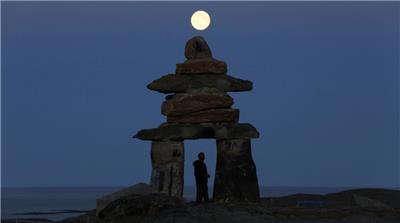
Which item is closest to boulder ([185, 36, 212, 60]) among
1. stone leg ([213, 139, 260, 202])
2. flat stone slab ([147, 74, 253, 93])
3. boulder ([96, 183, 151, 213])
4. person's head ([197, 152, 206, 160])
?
flat stone slab ([147, 74, 253, 93])

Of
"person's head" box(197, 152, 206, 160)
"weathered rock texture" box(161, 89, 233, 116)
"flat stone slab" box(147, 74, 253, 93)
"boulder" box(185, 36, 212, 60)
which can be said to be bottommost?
"person's head" box(197, 152, 206, 160)

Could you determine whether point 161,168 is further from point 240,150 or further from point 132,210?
point 132,210

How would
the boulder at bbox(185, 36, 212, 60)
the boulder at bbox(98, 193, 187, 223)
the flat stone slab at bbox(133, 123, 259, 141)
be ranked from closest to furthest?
the boulder at bbox(98, 193, 187, 223), the flat stone slab at bbox(133, 123, 259, 141), the boulder at bbox(185, 36, 212, 60)

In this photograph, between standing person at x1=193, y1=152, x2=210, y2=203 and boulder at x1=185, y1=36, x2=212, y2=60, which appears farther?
boulder at x1=185, y1=36, x2=212, y2=60

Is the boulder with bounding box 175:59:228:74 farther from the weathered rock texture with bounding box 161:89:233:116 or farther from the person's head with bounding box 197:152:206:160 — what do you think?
the person's head with bounding box 197:152:206:160

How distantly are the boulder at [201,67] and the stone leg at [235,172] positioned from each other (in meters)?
2.44

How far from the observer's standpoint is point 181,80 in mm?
34375

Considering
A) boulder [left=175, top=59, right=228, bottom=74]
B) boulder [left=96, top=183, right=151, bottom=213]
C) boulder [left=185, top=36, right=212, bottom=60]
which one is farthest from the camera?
boulder [left=185, top=36, right=212, bottom=60]

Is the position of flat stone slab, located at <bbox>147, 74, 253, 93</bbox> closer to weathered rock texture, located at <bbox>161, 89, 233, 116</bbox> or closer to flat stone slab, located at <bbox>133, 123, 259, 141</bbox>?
weathered rock texture, located at <bbox>161, 89, 233, 116</bbox>

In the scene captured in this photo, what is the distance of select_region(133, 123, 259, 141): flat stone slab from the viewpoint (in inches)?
1334

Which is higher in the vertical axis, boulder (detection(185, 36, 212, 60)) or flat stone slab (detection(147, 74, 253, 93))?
boulder (detection(185, 36, 212, 60))

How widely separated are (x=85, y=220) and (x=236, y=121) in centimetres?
645

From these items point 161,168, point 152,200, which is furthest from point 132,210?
point 161,168

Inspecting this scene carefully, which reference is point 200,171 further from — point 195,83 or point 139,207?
point 139,207
